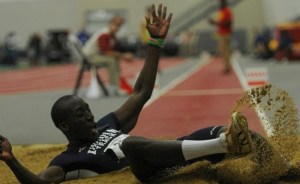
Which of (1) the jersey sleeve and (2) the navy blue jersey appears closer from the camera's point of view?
(2) the navy blue jersey

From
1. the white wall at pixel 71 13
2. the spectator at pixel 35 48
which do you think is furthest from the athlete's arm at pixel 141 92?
the white wall at pixel 71 13

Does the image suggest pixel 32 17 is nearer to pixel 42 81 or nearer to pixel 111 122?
pixel 42 81

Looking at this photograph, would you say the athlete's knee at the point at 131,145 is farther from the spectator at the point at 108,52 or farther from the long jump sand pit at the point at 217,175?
the spectator at the point at 108,52

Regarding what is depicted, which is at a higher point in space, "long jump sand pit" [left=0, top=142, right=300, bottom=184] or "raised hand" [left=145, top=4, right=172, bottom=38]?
"raised hand" [left=145, top=4, right=172, bottom=38]

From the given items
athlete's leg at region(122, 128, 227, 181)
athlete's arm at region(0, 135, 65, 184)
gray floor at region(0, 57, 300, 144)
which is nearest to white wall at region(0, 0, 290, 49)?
gray floor at region(0, 57, 300, 144)

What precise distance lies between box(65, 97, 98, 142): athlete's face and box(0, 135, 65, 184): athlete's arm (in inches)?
11.2

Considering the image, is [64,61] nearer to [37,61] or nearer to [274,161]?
[37,61]

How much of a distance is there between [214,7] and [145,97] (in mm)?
34653

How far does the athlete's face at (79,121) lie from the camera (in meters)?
4.47

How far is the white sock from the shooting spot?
376cm

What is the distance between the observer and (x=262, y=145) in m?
4.00

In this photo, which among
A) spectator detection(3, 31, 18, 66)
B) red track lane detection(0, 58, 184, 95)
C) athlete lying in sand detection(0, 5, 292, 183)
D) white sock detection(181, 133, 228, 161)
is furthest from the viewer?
spectator detection(3, 31, 18, 66)

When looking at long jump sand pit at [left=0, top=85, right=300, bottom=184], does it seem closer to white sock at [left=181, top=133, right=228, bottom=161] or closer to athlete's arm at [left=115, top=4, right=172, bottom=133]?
white sock at [left=181, top=133, right=228, bottom=161]

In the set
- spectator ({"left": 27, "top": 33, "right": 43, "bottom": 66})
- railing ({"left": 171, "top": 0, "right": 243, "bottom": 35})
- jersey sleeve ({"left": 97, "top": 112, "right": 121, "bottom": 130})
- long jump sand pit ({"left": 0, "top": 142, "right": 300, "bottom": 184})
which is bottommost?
spectator ({"left": 27, "top": 33, "right": 43, "bottom": 66})
